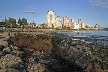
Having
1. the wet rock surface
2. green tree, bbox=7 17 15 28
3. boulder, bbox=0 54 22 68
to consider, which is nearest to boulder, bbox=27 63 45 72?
boulder, bbox=0 54 22 68

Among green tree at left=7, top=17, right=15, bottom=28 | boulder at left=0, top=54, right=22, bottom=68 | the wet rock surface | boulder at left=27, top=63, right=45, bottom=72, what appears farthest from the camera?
green tree at left=7, top=17, right=15, bottom=28

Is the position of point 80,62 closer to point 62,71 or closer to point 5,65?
point 62,71

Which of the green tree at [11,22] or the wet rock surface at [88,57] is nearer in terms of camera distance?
the wet rock surface at [88,57]

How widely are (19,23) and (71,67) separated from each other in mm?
121131

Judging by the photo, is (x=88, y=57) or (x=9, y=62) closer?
(x=9, y=62)

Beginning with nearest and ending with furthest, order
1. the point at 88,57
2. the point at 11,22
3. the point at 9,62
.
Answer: the point at 9,62
the point at 88,57
the point at 11,22

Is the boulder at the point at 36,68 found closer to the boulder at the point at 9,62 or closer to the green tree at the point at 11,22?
the boulder at the point at 9,62

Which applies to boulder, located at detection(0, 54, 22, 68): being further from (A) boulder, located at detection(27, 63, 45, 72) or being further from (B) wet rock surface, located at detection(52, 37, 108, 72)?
(B) wet rock surface, located at detection(52, 37, 108, 72)

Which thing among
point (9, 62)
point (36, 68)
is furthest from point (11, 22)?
point (36, 68)

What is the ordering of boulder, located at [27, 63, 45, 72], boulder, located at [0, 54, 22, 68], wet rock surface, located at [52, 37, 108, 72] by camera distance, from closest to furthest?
wet rock surface, located at [52, 37, 108, 72]
boulder, located at [27, 63, 45, 72]
boulder, located at [0, 54, 22, 68]

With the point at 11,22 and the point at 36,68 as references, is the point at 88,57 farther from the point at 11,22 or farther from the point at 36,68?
the point at 11,22

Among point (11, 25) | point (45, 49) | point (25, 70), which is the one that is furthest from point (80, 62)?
point (11, 25)

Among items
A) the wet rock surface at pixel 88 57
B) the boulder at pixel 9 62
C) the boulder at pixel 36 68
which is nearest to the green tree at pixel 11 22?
the wet rock surface at pixel 88 57

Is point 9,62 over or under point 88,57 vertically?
over
